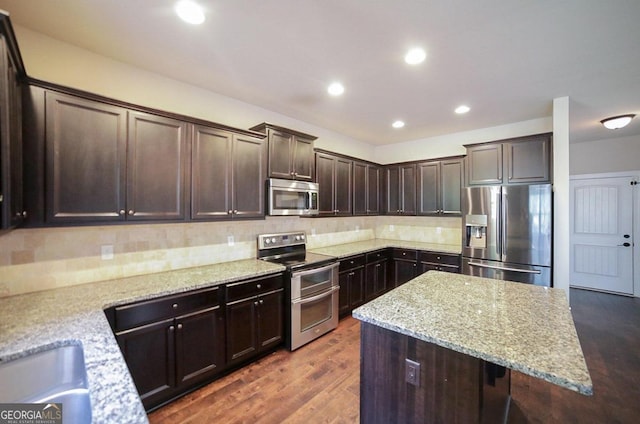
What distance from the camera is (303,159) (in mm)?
3385

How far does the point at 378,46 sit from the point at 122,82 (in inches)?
89.7

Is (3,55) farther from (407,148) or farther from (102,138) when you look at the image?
(407,148)

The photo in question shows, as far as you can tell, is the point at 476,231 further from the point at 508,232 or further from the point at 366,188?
the point at 366,188

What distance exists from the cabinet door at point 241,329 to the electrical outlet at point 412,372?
1604mm

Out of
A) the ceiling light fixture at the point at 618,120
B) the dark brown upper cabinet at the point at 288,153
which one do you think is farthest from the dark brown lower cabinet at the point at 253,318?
the ceiling light fixture at the point at 618,120

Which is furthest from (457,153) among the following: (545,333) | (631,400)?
(545,333)

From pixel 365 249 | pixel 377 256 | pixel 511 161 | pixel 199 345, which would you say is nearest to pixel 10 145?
pixel 199 345

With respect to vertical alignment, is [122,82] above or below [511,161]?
above

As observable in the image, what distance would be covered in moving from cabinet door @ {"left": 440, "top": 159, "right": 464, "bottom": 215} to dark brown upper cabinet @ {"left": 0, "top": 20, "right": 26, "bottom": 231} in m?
4.76

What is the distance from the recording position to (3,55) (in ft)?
4.28

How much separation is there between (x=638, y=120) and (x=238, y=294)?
6.07m

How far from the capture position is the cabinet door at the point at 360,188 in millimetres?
4398

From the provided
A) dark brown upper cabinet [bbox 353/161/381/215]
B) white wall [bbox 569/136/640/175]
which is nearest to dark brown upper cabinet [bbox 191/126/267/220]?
dark brown upper cabinet [bbox 353/161/381/215]

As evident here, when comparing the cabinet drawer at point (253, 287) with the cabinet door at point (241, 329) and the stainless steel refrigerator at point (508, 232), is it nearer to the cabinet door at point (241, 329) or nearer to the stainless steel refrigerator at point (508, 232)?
the cabinet door at point (241, 329)
